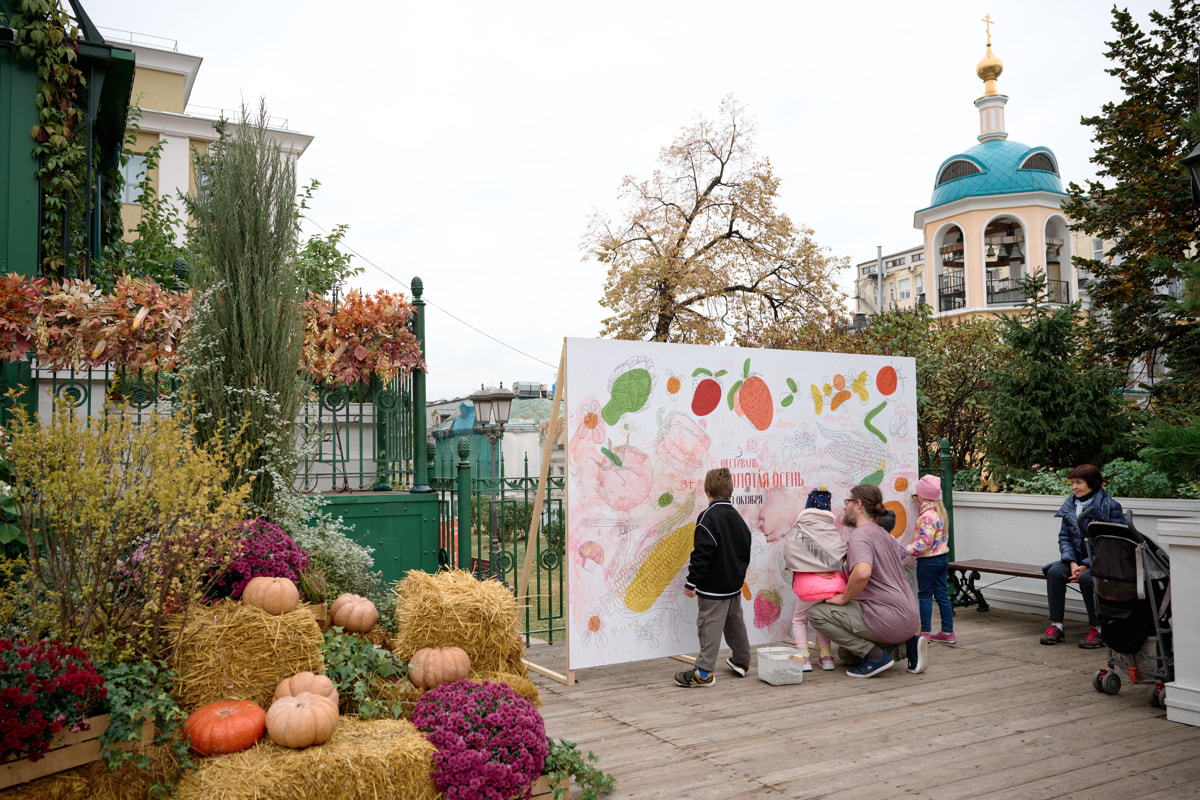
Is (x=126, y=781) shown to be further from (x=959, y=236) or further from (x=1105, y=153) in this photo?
(x=959, y=236)

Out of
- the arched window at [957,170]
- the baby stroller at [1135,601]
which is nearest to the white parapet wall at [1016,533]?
the baby stroller at [1135,601]

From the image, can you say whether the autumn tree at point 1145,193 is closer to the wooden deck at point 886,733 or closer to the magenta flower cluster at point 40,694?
the wooden deck at point 886,733

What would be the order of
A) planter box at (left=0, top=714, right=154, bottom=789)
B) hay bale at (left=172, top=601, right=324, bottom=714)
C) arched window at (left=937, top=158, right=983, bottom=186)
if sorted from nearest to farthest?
planter box at (left=0, top=714, right=154, bottom=789)
hay bale at (left=172, top=601, right=324, bottom=714)
arched window at (left=937, top=158, right=983, bottom=186)

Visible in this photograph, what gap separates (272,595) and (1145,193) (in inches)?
509

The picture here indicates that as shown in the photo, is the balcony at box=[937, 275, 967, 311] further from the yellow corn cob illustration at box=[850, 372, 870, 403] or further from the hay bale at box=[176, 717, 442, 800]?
the hay bale at box=[176, 717, 442, 800]

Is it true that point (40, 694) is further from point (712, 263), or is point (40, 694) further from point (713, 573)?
point (712, 263)

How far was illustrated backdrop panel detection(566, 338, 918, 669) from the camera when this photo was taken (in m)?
6.52

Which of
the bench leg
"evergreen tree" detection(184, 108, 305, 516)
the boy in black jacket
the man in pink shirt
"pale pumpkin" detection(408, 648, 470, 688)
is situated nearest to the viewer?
"pale pumpkin" detection(408, 648, 470, 688)

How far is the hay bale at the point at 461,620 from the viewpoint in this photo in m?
5.14

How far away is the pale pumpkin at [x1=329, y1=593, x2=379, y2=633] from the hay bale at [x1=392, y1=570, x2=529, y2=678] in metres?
0.19

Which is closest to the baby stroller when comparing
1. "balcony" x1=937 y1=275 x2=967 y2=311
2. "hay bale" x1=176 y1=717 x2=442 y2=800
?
"hay bale" x1=176 y1=717 x2=442 y2=800

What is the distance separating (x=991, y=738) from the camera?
205 inches

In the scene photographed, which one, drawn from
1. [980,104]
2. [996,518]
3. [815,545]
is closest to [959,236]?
[980,104]

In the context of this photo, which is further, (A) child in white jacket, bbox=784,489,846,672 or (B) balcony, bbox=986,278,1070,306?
(B) balcony, bbox=986,278,1070,306
